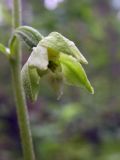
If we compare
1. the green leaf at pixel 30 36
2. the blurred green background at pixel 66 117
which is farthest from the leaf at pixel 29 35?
the blurred green background at pixel 66 117

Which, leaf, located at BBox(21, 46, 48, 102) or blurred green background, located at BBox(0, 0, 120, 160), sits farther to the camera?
blurred green background, located at BBox(0, 0, 120, 160)

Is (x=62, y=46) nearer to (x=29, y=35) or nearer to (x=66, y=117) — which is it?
(x=29, y=35)

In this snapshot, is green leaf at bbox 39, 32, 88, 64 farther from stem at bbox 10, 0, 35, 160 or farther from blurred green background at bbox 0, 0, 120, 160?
blurred green background at bbox 0, 0, 120, 160

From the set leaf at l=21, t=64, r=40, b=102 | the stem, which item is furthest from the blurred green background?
leaf at l=21, t=64, r=40, b=102

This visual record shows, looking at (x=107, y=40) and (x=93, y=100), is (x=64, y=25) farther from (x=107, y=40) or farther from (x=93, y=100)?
(x=107, y=40)

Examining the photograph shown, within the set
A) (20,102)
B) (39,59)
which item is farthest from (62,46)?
(20,102)

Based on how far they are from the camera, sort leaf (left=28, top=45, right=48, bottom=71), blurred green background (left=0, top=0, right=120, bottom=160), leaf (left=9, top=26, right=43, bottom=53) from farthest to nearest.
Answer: blurred green background (left=0, top=0, right=120, bottom=160) < leaf (left=9, top=26, right=43, bottom=53) < leaf (left=28, top=45, right=48, bottom=71)

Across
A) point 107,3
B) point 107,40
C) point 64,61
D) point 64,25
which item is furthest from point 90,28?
point 107,3

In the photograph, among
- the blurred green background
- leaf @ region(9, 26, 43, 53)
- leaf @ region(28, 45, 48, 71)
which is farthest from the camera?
the blurred green background

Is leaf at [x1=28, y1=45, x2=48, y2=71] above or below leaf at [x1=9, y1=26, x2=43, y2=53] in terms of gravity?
below
